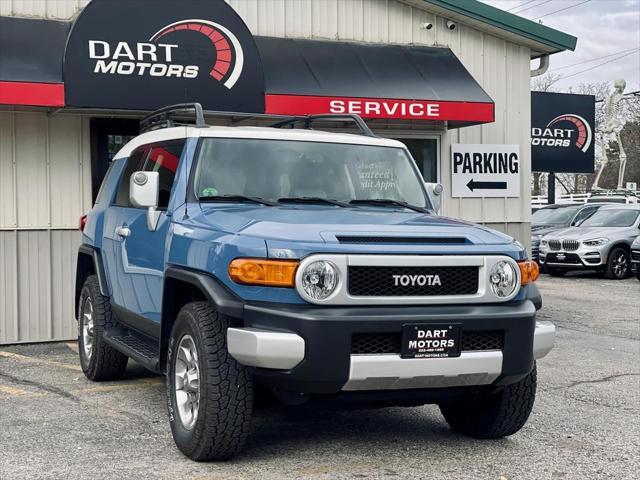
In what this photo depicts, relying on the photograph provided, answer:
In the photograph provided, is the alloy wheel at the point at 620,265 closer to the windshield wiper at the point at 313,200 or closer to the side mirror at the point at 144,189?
the windshield wiper at the point at 313,200

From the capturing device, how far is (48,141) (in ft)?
33.4

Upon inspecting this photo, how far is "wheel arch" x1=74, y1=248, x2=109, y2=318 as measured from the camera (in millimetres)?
7609

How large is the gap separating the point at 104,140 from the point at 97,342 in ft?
11.8

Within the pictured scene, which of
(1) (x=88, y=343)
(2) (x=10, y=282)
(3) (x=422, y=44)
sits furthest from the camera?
(3) (x=422, y=44)

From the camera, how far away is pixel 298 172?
20.7ft

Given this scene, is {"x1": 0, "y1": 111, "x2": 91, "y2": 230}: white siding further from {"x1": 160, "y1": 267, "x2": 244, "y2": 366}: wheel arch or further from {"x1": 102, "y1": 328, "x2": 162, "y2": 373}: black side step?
{"x1": 160, "y1": 267, "x2": 244, "y2": 366}: wheel arch

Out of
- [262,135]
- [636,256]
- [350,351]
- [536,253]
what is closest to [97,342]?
[262,135]

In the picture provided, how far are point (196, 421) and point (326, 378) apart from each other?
2.84ft

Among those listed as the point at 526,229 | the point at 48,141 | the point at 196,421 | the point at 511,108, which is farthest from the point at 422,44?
the point at 196,421

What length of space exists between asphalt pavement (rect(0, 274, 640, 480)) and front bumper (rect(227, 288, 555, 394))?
1.89 feet

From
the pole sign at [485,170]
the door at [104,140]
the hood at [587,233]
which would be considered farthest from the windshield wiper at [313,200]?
the hood at [587,233]

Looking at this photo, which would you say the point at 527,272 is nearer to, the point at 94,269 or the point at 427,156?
the point at 94,269

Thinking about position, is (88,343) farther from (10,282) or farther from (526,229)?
(526,229)

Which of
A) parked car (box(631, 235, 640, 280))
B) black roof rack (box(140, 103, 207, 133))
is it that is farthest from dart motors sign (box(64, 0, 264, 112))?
parked car (box(631, 235, 640, 280))
